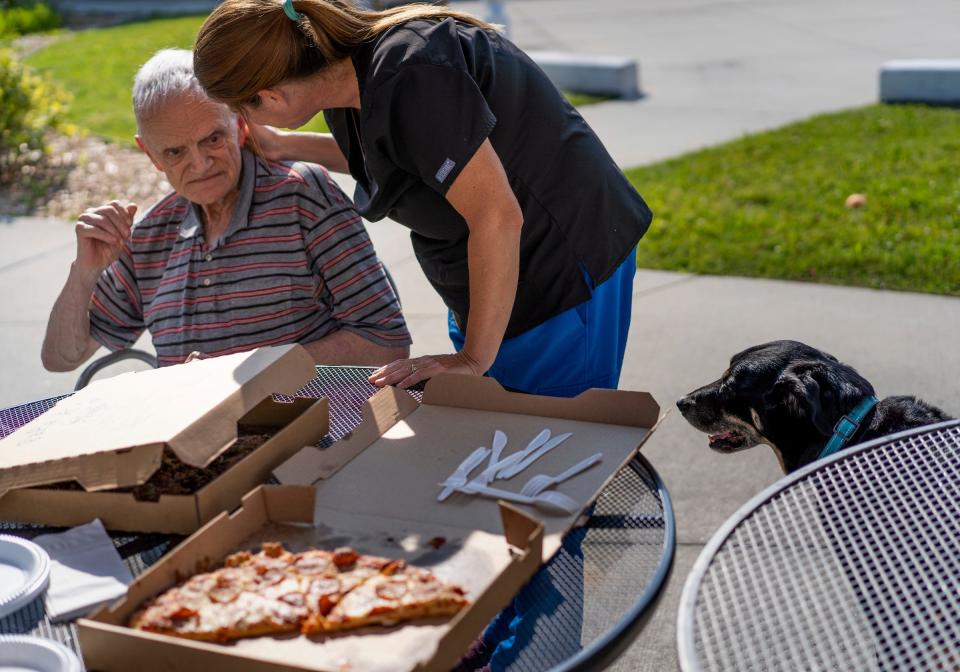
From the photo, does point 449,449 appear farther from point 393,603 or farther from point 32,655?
point 32,655

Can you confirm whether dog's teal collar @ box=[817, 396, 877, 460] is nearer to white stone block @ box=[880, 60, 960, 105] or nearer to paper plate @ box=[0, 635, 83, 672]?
paper plate @ box=[0, 635, 83, 672]

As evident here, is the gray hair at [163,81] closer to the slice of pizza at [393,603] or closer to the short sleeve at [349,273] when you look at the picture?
the short sleeve at [349,273]

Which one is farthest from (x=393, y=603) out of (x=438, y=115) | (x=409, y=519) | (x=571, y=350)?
(x=571, y=350)

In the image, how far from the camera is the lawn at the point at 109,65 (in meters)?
10.2

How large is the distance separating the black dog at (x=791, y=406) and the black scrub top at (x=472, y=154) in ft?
1.95

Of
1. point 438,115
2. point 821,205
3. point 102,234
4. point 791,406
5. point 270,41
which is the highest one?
point 270,41

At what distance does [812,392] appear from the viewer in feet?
8.85

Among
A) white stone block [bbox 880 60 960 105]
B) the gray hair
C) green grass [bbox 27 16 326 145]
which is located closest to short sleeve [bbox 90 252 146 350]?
the gray hair

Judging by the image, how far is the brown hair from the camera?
2166mm

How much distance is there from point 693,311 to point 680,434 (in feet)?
4.24

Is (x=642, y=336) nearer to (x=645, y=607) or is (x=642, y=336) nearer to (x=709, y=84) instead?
(x=645, y=607)

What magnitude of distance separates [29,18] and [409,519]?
17.6 metres

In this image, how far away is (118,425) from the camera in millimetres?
1848

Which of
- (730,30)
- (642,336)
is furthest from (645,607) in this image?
(730,30)
